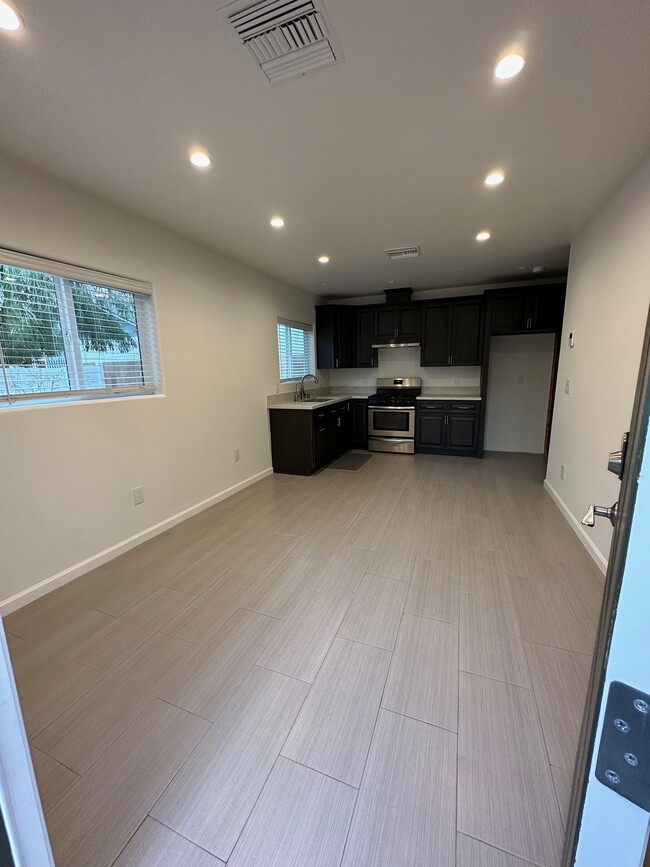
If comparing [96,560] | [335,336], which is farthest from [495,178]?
[96,560]

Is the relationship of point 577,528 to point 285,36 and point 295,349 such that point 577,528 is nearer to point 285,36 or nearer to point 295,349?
point 285,36

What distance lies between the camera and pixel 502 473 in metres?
4.41

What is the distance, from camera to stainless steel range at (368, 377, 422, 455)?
17.6 ft

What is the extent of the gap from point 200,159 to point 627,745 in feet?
8.73

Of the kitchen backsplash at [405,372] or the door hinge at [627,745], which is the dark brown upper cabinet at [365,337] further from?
the door hinge at [627,745]

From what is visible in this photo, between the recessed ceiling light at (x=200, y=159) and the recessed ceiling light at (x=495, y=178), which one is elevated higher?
the recessed ceiling light at (x=495, y=178)

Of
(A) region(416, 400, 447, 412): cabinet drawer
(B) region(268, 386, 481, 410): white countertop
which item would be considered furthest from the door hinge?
(A) region(416, 400, 447, 412): cabinet drawer

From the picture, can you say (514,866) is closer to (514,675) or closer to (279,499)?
(514,675)

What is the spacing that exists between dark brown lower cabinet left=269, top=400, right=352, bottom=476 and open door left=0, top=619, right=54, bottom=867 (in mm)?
3876

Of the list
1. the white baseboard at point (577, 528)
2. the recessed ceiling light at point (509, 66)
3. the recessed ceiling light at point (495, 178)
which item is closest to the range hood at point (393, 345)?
the white baseboard at point (577, 528)

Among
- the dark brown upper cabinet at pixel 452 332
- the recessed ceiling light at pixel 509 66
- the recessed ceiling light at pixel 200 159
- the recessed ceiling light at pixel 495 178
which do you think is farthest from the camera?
the dark brown upper cabinet at pixel 452 332

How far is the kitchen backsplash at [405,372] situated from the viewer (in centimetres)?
556

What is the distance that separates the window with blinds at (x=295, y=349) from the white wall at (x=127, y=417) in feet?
1.99

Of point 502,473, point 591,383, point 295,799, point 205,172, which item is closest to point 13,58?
point 205,172
